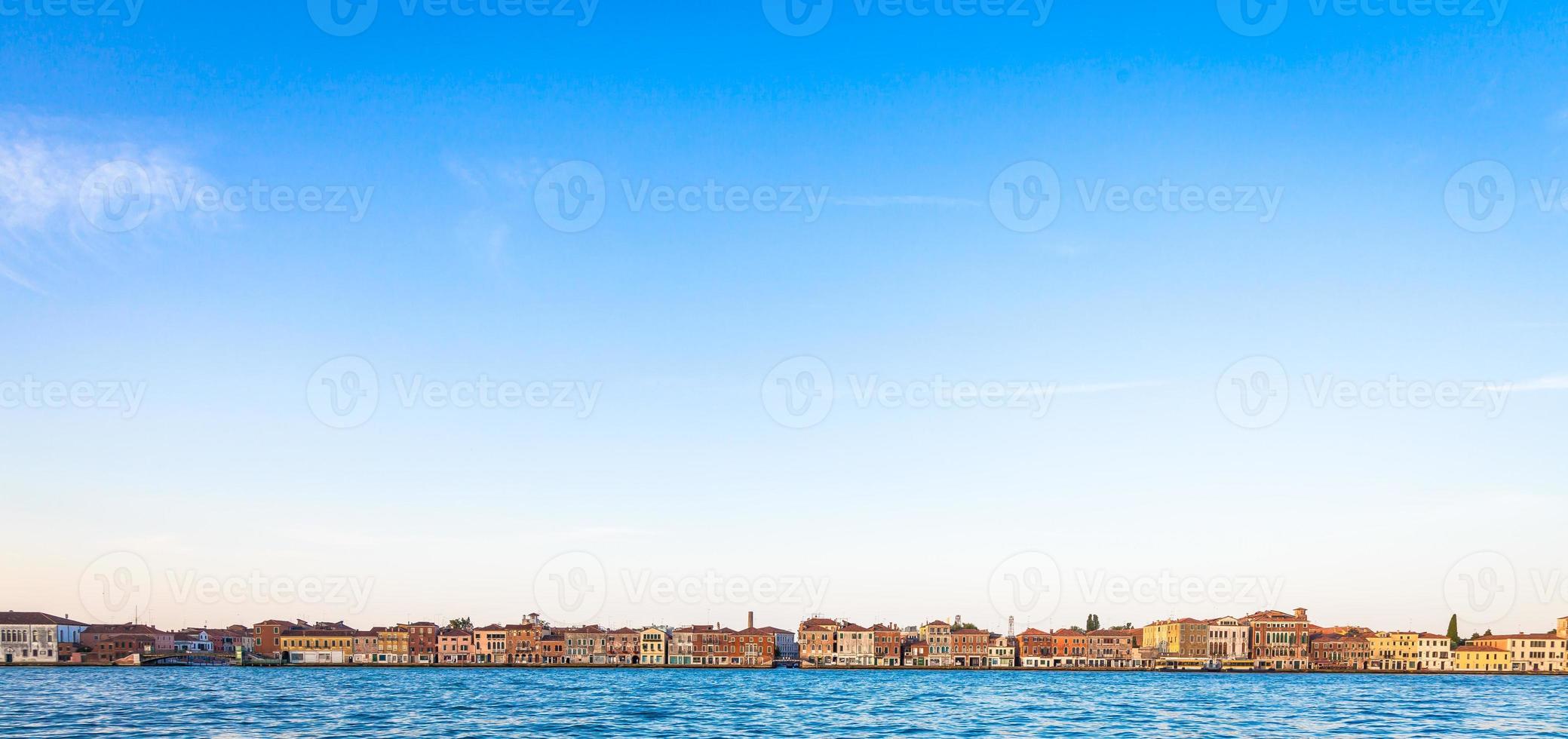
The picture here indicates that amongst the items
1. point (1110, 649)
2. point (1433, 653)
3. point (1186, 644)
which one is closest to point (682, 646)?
point (1110, 649)

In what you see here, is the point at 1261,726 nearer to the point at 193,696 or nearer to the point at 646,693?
the point at 646,693

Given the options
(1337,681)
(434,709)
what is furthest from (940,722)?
(1337,681)

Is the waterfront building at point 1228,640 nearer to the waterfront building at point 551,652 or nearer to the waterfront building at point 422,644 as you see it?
the waterfront building at point 551,652

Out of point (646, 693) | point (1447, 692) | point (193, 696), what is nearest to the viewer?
point (193, 696)

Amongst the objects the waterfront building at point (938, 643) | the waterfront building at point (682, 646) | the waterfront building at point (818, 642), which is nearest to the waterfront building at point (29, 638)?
the waterfront building at point (682, 646)

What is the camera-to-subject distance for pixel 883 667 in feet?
431

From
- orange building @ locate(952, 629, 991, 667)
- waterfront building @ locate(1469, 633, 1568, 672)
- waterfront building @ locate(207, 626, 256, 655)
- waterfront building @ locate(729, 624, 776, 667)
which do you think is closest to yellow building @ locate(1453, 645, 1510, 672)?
waterfront building @ locate(1469, 633, 1568, 672)

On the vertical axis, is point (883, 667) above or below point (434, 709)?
below

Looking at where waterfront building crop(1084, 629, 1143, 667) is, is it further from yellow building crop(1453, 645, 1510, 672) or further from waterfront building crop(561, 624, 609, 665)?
waterfront building crop(561, 624, 609, 665)

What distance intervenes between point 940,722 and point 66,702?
39810mm

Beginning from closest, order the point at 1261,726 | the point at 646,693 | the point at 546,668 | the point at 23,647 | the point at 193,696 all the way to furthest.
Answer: the point at 1261,726 < the point at 193,696 < the point at 646,693 < the point at 23,647 < the point at 546,668

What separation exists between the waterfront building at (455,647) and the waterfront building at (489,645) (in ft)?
2.01

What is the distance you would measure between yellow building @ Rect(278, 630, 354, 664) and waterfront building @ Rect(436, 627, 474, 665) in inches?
364

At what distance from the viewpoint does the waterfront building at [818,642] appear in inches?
5231
